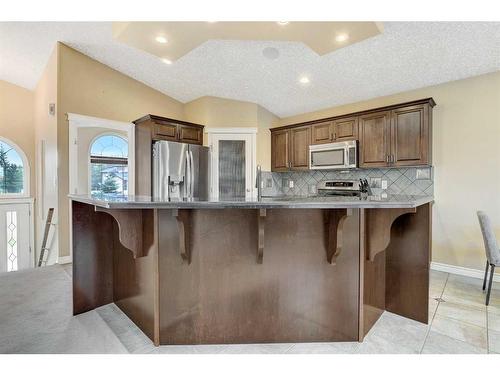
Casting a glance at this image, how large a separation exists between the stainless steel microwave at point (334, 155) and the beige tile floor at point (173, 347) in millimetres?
1884

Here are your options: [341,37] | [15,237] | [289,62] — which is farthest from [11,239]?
[341,37]

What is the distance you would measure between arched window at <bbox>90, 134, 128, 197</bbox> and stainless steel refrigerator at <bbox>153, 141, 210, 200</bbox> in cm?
190

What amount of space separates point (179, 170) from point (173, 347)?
276 centimetres

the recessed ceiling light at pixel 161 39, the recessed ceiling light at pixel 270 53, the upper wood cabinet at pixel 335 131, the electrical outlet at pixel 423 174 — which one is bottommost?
the electrical outlet at pixel 423 174

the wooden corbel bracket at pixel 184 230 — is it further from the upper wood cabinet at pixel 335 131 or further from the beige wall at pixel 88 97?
the upper wood cabinet at pixel 335 131

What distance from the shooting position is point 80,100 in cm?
362

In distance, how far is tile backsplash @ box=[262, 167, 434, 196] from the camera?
3.36 m

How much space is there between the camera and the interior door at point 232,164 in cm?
438

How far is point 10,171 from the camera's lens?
15.9 feet

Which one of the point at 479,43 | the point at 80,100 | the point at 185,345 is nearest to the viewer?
the point at 185,345

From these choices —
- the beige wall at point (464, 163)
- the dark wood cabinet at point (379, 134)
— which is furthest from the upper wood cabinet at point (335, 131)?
the beige wall at point (464, 163)

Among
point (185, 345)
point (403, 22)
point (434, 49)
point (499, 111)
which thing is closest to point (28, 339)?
point (185, 345)
